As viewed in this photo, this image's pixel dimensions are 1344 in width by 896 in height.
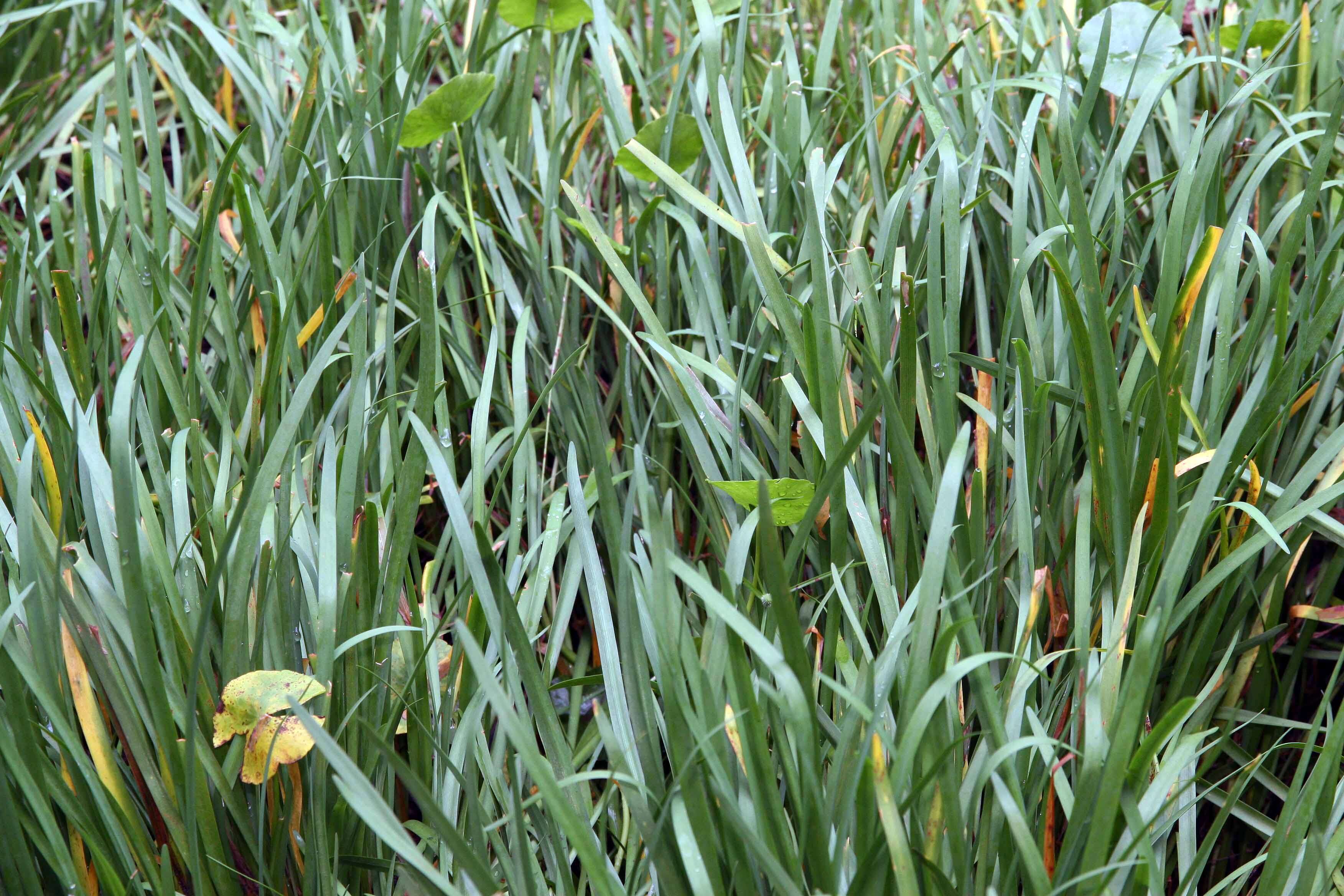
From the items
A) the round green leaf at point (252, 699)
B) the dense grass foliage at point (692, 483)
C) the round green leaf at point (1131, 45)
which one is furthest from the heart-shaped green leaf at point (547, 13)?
the round green leaf at point (252, 699)

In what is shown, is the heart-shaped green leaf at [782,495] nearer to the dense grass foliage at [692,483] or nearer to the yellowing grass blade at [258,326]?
the dense grass foliage at [692,483]

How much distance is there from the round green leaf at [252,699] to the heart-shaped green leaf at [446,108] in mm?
624

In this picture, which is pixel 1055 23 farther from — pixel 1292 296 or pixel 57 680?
pixel 57 680

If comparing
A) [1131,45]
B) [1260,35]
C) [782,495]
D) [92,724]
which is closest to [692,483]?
[782,495]

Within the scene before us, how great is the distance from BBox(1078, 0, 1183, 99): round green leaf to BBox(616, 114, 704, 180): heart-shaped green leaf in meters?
0.45

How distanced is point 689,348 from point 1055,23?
0.74m

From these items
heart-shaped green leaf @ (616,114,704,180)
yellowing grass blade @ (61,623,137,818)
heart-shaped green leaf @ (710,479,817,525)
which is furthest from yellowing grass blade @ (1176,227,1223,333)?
yellowing grass blade @ (61,623,137,818)

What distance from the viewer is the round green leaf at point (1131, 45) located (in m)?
1.10

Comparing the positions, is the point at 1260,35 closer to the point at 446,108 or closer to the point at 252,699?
the point at 446,108

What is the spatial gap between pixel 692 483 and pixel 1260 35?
92 cm

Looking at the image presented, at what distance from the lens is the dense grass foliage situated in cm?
58

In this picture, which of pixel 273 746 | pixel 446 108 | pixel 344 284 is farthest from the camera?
pixel 446 108

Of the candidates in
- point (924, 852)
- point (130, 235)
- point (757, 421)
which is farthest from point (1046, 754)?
point (130, 235)

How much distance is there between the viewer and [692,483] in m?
0.98
